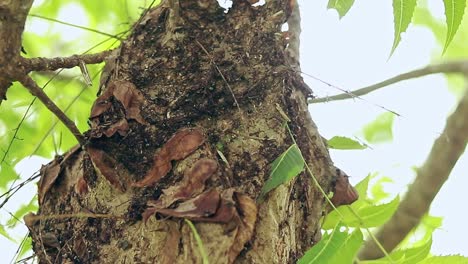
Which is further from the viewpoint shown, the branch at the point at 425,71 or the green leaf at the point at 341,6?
the branch at the point at 425,71

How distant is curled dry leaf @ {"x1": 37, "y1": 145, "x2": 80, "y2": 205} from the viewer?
948mm

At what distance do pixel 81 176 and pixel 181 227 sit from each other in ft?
0.66

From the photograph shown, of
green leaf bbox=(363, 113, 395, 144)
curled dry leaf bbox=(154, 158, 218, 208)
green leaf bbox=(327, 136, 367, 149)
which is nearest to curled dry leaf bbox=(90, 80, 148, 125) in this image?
curled dry leaf bbox=(154, 158, 218, 208)

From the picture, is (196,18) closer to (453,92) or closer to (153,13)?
(153,13)

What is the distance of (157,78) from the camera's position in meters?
0.95

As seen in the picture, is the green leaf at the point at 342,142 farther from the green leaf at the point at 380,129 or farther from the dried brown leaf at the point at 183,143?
the green leaf at the point at 380,129

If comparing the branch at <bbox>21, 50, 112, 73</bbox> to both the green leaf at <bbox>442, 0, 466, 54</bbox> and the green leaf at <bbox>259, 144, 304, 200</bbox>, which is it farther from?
the green leaf at <bbox>442, 0, 466, 54</bbox>

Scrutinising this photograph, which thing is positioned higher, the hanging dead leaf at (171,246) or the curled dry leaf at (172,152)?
the curled dry leaf at (172,152)

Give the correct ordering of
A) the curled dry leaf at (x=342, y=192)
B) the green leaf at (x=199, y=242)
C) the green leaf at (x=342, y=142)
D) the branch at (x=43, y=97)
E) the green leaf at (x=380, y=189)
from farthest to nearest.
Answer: the green leaf at (x=380, y=189) < the green leaf at (x=342, y=142) < the curled dry leaf at (x=342, y=192) < the branch at (x=43, y=97) < the green leaf at (x=199, y=242)

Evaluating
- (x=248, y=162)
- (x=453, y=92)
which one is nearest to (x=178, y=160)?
(x=248, y=162)

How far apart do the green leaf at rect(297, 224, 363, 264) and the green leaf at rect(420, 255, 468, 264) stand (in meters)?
0.20

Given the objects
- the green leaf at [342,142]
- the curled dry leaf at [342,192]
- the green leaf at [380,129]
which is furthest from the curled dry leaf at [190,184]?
the green leaf at [380,129]

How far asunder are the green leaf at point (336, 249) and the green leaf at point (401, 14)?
0.28 meters

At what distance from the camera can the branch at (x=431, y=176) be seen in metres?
1.58
